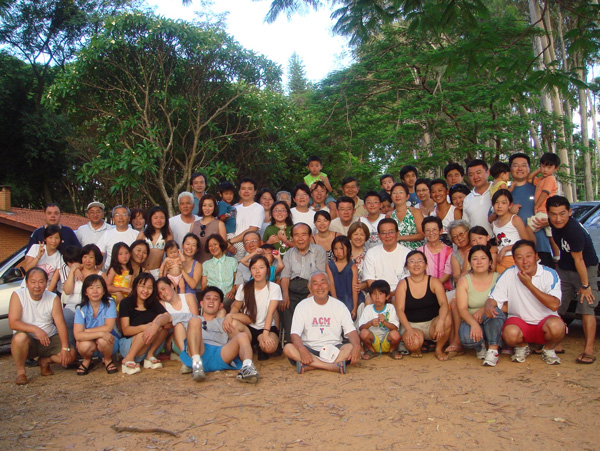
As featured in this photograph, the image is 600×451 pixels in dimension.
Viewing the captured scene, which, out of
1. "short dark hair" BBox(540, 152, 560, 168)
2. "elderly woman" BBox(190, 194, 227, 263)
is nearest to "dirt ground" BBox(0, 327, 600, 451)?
"elderly woman" BBox(190, 194, 227, 263)

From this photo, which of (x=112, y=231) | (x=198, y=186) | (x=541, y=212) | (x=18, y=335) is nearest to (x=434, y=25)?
(x=541, y=212)

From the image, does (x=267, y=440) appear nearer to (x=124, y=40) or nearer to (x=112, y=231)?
(x=112, y=231)

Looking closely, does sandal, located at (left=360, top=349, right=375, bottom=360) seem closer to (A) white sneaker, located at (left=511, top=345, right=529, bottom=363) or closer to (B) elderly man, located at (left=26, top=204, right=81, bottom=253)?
(A) white sneaker, located at (left=511, top=345, right=529, bottom=363)

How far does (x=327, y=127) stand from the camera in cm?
1549

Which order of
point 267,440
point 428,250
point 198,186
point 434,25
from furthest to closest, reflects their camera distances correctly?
point 198,186 < point 428,250 < point 434,25 < point 267,440

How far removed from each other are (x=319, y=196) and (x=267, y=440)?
4.35 metres

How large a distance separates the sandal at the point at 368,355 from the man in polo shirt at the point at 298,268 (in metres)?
0.87

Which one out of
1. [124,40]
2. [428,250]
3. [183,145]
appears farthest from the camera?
[183,145]

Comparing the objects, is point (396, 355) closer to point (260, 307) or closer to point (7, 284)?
point (260, 307)

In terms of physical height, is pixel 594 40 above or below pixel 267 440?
above

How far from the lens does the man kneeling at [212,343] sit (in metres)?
4.98

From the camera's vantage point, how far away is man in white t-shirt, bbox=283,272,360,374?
16.9ft

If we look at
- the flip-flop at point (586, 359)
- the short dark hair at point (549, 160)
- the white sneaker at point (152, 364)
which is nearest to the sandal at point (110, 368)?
the white sneaker at point (152, 364)

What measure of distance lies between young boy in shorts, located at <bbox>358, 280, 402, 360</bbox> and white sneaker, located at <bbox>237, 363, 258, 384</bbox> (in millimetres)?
1302
